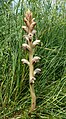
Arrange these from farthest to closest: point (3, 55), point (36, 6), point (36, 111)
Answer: point (36, 6), point (3, 55), point (36, 111)

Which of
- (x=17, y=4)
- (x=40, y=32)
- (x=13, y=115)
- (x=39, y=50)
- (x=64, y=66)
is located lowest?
(x=13, y=115)

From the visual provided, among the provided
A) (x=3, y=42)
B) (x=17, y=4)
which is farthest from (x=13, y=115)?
(x=17, y=4)

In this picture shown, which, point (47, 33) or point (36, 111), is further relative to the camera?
point (47, 33)

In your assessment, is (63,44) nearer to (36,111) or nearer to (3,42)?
(3,42)

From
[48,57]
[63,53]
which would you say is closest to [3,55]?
[48,57]

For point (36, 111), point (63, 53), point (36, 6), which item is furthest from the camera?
point (36, 6)

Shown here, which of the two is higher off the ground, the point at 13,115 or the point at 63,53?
the point at 63,53

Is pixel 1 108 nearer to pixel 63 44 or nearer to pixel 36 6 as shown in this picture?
pixel 63 44
